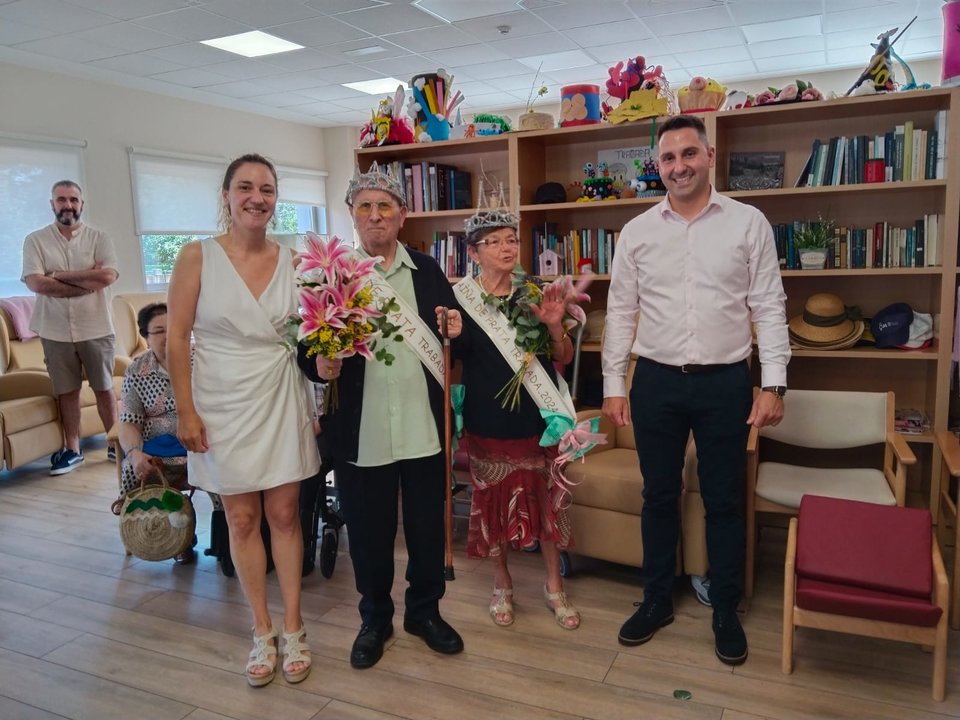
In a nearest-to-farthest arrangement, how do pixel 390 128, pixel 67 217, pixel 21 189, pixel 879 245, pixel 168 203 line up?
pixel 879 245 → pixel 390 128 → pixel 67 217 → pixel 21 189 → pixel 168 203

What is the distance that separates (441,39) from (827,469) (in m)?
4.51

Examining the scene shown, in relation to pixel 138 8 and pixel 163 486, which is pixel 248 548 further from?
pixel 138 8

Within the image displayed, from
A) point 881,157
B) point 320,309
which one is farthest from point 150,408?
point 881,157

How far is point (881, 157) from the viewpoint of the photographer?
3.18m

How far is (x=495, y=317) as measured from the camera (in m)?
2.41

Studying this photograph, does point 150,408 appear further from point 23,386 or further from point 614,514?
point 23,386

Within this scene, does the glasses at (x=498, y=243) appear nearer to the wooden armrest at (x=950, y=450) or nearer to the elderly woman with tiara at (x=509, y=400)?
the elderly woman with tiara at (x=509, y=400)

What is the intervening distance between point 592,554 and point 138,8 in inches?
177

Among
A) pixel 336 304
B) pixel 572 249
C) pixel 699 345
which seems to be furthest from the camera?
pixel 572 249

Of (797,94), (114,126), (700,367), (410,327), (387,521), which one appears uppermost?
(114,126)

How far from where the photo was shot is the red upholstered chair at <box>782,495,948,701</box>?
82.4 inches

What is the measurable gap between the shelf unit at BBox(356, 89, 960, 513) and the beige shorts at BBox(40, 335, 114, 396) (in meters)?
2.35

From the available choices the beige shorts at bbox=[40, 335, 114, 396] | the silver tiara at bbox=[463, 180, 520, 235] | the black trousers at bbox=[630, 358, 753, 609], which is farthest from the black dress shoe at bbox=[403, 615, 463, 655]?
the beige shorts at bbox=[40, 335, 114, 396]

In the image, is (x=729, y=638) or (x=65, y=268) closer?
(x=729, y=638)
